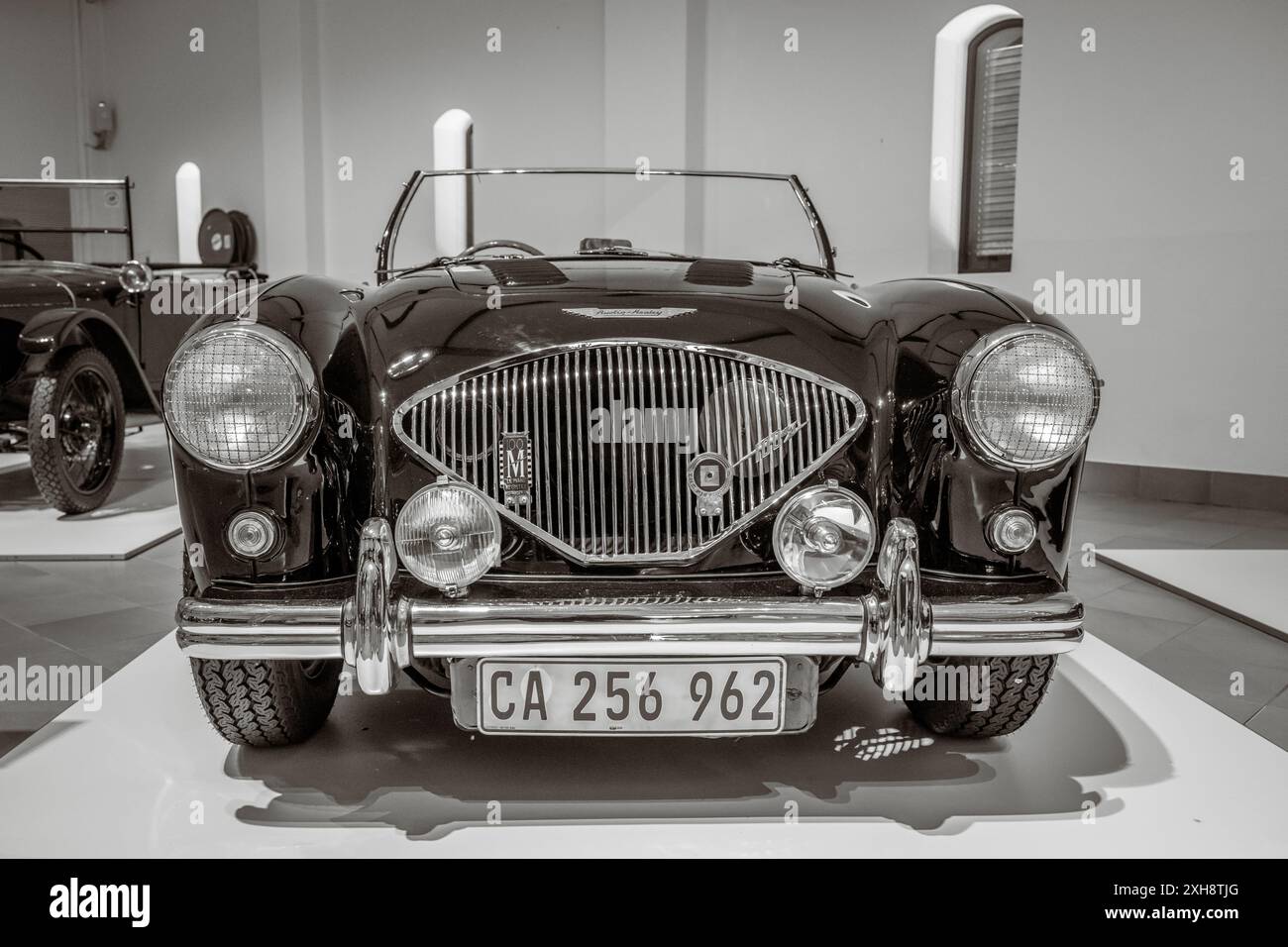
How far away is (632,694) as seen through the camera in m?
1.55

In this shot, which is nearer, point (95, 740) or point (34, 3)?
point (95, 740)

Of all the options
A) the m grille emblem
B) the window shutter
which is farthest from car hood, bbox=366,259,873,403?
A: the window shutter

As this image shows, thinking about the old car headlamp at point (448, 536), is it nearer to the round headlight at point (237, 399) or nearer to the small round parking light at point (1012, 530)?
the round headlight at point (237, 399)

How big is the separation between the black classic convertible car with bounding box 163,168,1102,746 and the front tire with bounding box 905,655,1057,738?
0.03ft

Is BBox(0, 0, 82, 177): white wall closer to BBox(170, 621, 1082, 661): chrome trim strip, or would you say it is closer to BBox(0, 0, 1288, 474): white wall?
BBox(0, 0, 1288, 474): white wall

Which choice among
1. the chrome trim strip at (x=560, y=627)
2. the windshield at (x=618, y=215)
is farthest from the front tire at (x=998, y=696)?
the windshield at (x=618, y=215)

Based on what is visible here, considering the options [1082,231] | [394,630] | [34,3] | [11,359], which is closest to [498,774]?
[394,630]

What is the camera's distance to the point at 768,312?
1.87 m

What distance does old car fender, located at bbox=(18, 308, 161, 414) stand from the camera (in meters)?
4.07

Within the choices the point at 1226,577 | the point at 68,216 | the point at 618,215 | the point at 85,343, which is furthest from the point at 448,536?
the point at 68,216

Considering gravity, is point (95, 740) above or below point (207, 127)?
below

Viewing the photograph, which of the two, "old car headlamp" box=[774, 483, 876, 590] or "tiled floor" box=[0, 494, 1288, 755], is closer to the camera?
"old car headlamp" box=[774, 483, 876, 590]
